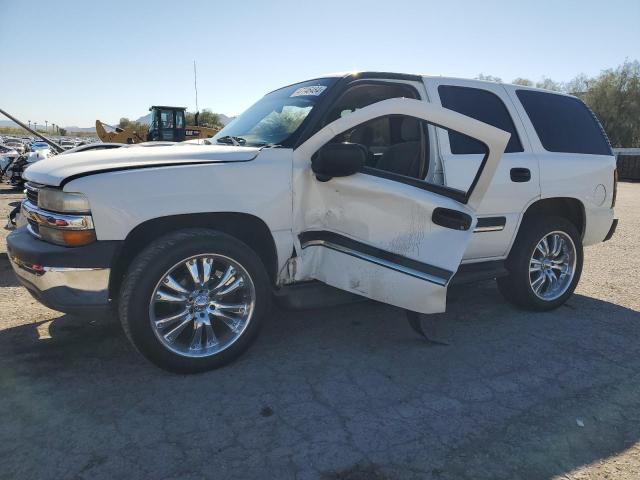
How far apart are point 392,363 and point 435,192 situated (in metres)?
1.25

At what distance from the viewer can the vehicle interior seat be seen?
3.88 metres

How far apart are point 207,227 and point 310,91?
1.39 metres

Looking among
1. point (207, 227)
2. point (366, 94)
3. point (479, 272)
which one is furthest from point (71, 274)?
point (479, 272)

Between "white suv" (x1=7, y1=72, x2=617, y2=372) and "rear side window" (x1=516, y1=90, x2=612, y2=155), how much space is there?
2.21ft

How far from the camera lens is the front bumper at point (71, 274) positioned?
9.20 ft

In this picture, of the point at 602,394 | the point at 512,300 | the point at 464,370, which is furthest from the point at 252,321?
the point at 512,300

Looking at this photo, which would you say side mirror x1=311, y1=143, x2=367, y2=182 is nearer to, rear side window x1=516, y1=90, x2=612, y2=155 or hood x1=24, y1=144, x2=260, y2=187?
hood x1=24, y1=144, x2=260, y2=187

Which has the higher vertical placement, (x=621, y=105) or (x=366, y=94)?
(x=621, y=105)

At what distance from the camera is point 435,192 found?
11.0 feet

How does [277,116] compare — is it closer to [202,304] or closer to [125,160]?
[125,160]

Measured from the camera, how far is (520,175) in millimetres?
4191

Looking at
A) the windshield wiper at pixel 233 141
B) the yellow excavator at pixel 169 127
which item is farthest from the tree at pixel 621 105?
the windshield wiper at pixel 233 141

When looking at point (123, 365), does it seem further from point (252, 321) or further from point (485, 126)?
point (485, 126)

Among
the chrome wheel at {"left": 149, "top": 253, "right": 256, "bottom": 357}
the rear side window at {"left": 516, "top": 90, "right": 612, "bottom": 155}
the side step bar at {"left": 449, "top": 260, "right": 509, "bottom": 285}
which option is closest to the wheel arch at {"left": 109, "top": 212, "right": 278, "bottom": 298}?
the chrome wheel at {"left": 149, "top": 253, "right": 256, "bottom": 357}
